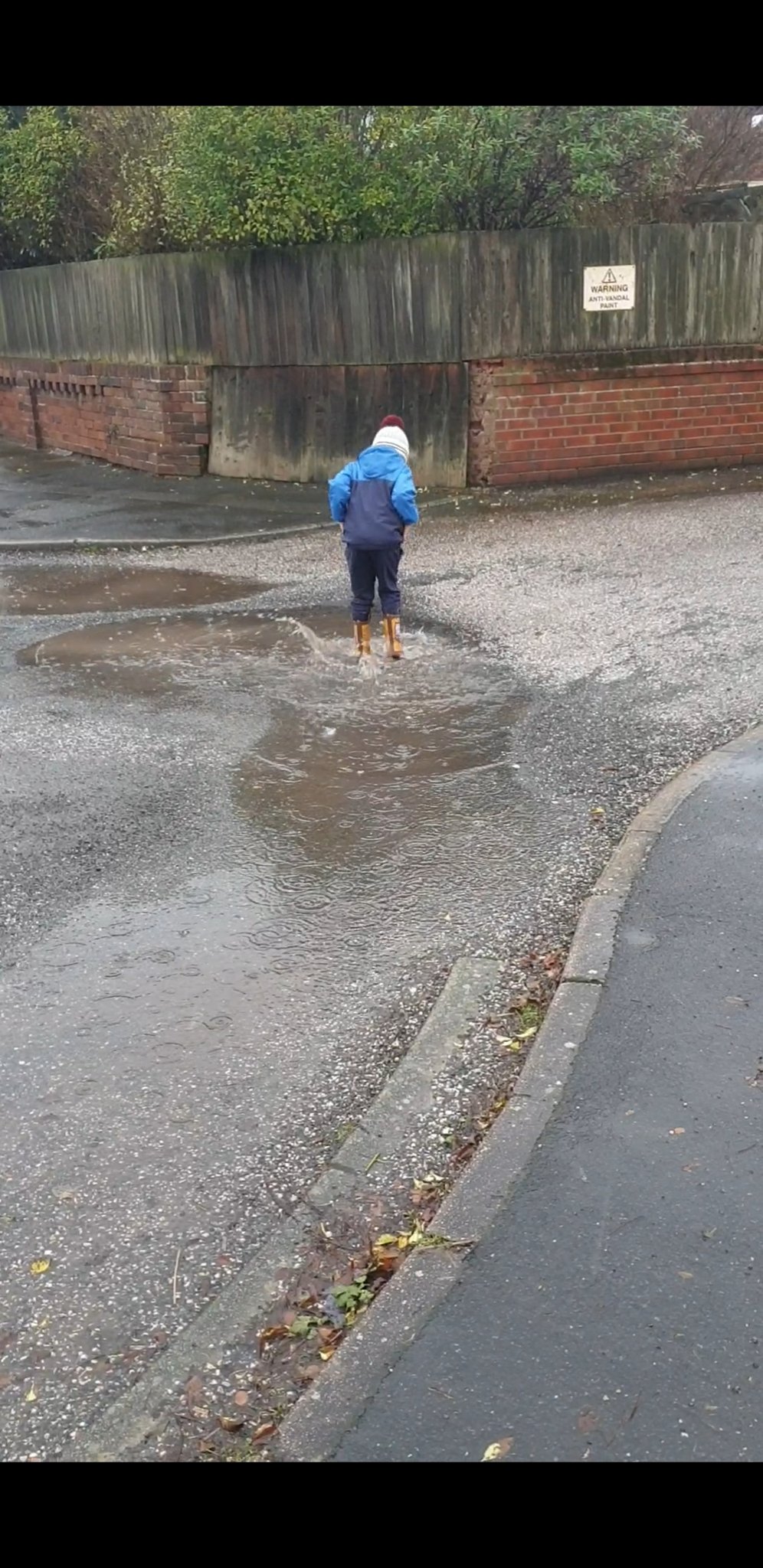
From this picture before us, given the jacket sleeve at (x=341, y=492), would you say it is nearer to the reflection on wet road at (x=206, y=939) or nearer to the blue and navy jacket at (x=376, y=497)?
the blue and navy jacket at (x=376, y=497)

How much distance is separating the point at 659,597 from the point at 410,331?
17.2 feet

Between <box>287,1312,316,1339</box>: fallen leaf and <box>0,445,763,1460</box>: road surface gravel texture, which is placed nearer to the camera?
<box>287,1312,316,1339</box>: fallen leaf

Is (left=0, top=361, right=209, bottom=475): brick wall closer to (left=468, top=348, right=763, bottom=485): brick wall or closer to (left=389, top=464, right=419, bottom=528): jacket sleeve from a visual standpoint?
(left=468, top=348, right=763, bottom=485): brick wall

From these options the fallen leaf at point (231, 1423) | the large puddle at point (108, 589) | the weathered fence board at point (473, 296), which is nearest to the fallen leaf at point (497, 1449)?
the fallen leaf at point (231, 1423)

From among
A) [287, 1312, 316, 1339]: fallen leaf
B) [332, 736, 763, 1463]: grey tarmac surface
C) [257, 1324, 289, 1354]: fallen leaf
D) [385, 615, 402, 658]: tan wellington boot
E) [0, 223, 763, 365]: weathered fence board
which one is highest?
[0, 223, 763, 365]: weathered fence board

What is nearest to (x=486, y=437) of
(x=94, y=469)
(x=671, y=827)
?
(x=94, y=469)

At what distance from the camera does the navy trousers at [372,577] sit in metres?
8.30

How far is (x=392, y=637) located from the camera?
8.40m

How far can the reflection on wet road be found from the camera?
3.36 metres

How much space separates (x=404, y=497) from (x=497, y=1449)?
20.6 feet

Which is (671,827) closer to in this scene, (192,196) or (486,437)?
(486,437)

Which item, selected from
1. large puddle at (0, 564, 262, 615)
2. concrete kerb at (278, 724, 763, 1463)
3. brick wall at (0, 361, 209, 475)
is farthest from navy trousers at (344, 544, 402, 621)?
brick wall at (0, 361, 209, 475)

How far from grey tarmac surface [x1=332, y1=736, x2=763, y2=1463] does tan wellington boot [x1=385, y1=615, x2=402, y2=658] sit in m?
4.31

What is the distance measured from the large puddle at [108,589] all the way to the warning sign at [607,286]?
484cm
